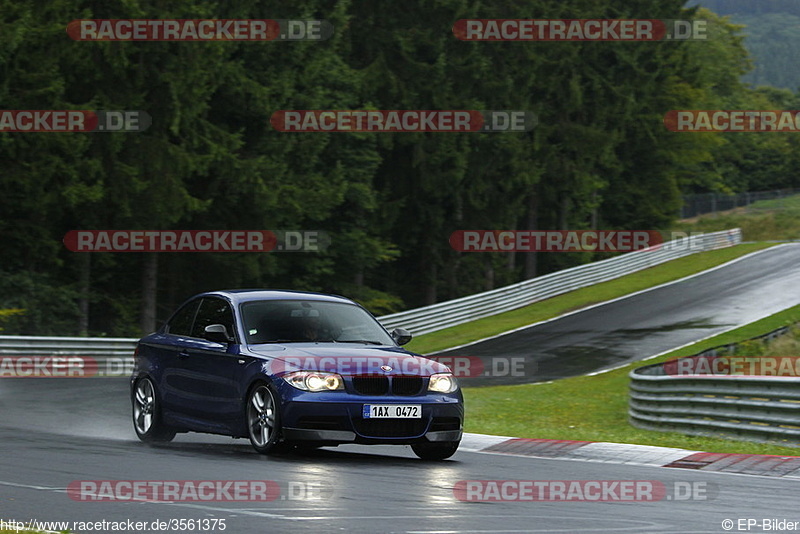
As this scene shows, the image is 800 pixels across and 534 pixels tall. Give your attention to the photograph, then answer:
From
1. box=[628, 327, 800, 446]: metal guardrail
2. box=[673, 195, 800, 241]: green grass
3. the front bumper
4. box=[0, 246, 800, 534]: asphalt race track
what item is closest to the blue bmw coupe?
the front bumper

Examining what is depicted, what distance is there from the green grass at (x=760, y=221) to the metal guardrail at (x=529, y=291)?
2482 centimetres

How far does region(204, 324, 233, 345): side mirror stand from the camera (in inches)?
514

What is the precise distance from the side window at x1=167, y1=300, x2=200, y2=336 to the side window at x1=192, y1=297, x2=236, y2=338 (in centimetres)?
13

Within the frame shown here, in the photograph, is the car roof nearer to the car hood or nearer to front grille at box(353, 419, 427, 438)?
the car hood

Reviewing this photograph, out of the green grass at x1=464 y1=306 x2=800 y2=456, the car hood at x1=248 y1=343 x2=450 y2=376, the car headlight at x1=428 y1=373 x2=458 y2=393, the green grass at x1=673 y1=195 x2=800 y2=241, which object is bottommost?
the green grass at x1=464 y1=306 x2=800 y2=456

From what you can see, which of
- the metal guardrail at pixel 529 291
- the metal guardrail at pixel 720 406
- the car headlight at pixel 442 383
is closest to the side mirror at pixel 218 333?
the car headlight at pixel 442 383

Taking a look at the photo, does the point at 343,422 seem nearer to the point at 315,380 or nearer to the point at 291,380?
the point at 315,380

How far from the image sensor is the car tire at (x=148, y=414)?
14.1 metres

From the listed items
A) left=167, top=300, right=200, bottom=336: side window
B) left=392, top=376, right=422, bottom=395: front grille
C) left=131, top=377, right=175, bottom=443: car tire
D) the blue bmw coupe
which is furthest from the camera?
left=167, top=300, right=200, bottom=336: side window

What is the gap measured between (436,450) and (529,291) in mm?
33723

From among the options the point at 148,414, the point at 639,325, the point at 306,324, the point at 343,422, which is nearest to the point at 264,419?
the point at 343,422

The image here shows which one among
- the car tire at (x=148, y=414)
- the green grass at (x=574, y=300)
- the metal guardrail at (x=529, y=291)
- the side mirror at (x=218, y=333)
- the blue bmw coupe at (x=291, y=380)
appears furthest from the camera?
the metal guardrail at (x=529, y=291)

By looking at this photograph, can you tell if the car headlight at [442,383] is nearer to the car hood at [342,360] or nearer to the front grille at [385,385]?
the car hood at [342,360]

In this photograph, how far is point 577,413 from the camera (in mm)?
22844
